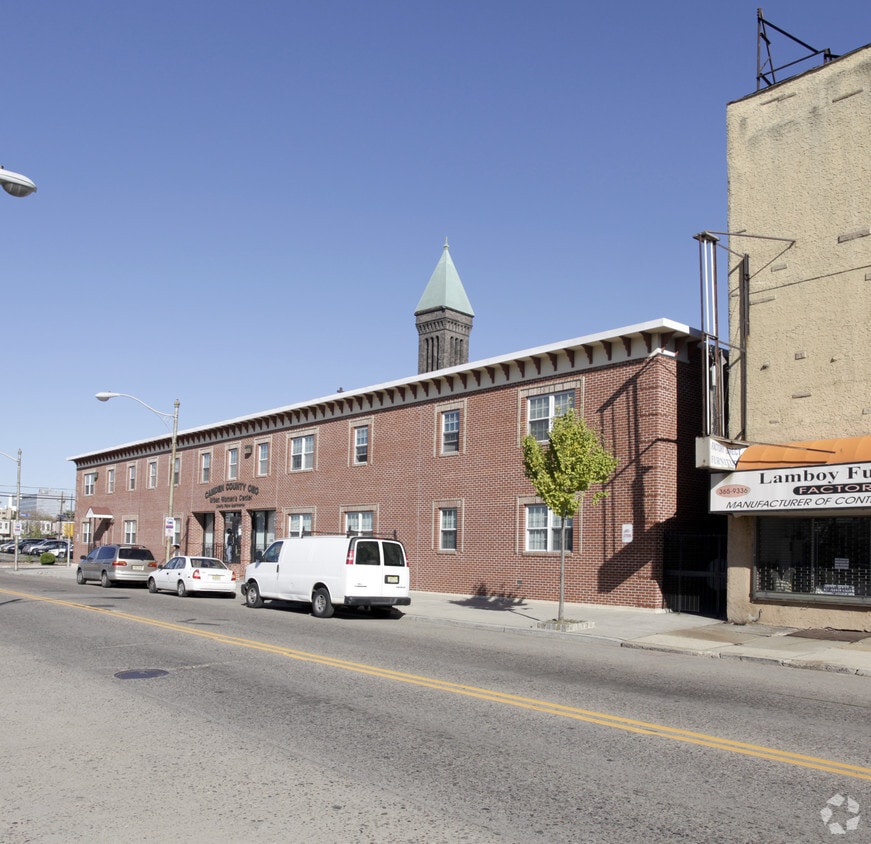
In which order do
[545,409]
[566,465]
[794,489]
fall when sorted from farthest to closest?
[545,409]
[566,465]
[794,489]

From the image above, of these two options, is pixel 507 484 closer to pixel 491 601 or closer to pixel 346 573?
pixel 491 601

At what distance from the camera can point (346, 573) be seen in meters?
20.0

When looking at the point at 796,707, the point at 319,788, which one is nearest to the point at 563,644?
the point at 796,707

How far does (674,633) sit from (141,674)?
417 inches

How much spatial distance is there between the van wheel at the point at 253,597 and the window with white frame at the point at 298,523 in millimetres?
11757

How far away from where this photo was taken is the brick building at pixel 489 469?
2266 cm

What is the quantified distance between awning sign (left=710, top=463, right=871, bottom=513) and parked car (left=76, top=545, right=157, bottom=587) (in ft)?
68.5

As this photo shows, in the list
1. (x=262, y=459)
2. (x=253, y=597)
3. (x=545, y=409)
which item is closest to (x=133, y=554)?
(x=262, y=459)

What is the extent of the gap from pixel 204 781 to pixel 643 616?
1572 cm

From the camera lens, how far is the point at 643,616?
20547mm

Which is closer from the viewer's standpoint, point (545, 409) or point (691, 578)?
point (691, 578)

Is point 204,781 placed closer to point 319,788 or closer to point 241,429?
point 319,788

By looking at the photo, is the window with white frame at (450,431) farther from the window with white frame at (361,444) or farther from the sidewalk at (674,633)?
the sidewalk at (674,633)

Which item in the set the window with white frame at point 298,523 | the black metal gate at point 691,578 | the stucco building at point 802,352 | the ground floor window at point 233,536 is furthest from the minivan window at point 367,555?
the ground floor window at point 233,536
